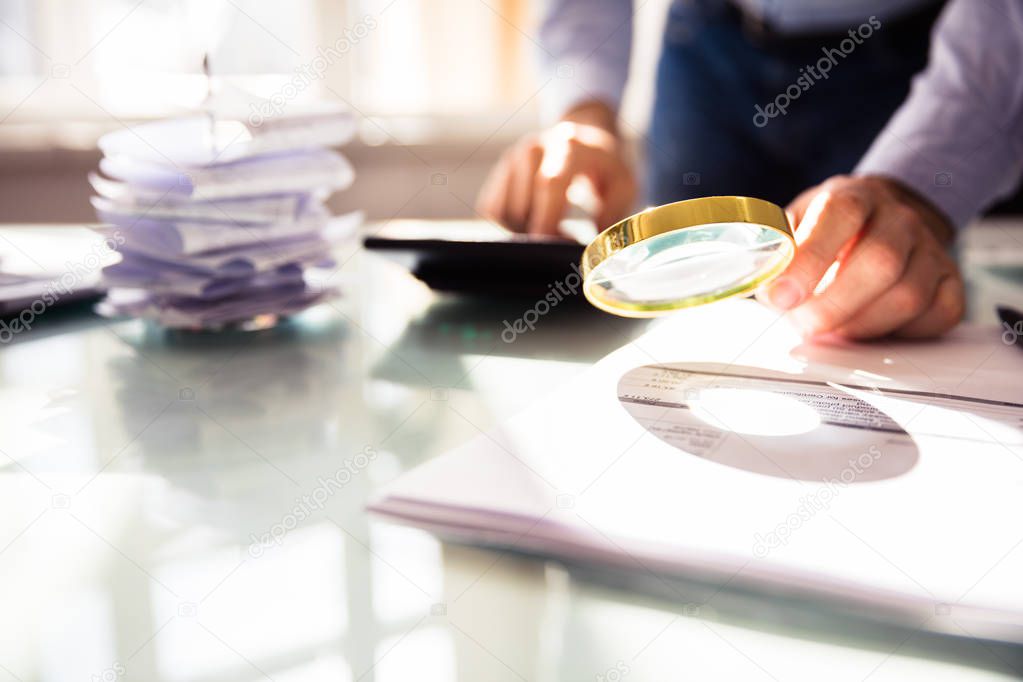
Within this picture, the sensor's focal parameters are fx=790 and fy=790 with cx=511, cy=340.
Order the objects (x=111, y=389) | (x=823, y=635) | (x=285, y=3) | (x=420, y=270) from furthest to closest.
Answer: (x=285, y=3), (x=420, y=270), (x=111, y=389), (x=823, y=635)

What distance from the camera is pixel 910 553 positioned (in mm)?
344

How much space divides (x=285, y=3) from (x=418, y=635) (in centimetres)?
341

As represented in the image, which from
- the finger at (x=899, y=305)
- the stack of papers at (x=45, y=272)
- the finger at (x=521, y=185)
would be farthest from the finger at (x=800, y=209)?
the stack of papers at (x=45, y=272)

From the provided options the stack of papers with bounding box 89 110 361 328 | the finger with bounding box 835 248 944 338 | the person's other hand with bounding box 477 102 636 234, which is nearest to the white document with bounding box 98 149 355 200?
the stack of papers with bounding box 89 110 361 328

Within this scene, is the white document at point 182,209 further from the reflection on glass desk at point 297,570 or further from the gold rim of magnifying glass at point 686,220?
the gold rim of magnifying glass at point 686,220

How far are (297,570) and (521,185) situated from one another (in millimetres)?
860

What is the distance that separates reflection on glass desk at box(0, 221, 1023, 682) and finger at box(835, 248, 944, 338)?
0.85 ft

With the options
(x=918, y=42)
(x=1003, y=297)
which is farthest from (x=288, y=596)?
(x=918, y=42)

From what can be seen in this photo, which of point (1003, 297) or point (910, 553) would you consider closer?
point (910, 553)

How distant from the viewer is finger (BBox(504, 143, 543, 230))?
1153mm

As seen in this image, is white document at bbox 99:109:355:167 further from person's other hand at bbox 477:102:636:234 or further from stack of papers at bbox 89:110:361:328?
person's other hand at bbox 477:102:636:234

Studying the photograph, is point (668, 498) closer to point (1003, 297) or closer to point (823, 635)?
point (823, 635)

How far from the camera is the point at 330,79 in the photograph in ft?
11.3

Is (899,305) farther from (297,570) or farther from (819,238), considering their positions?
(297,570)
